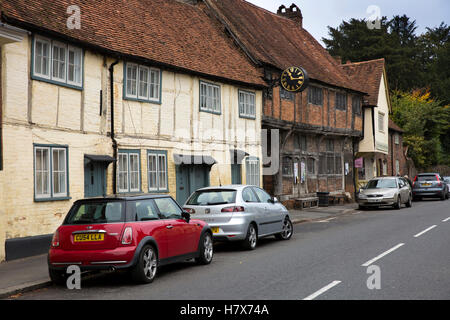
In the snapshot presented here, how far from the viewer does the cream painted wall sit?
12.4m

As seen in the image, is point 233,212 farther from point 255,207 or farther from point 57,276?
point 57,276

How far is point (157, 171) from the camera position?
17.7m

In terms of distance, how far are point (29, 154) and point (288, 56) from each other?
17.7 metres

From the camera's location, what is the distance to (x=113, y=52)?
15664 mm

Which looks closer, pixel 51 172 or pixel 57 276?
pixel 57 276

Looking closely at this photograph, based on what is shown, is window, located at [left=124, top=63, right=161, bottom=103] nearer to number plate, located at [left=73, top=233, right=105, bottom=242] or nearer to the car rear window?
number plate, located at [left=73, top=233, right=105, bottom=242]

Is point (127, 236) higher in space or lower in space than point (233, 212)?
lower

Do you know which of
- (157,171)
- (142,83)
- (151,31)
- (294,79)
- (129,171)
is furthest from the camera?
(294,79)

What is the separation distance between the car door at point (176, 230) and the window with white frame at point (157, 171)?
6954 millimetres

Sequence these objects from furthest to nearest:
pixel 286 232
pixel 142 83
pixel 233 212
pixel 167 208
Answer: pixel 142 83, pixel 286 232, pixel 233 212, pixel 167 208

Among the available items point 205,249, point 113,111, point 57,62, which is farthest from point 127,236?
point 113,111

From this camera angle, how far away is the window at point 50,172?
13.2m

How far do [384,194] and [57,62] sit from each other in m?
18.0
